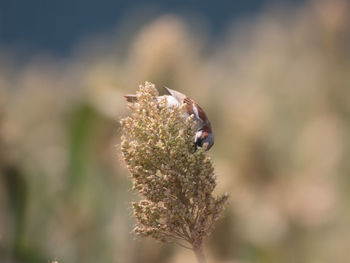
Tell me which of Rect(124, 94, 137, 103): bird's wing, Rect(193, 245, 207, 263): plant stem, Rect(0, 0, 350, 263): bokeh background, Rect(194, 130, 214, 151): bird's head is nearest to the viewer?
Rect(193, 245, 207, 263): plant stem

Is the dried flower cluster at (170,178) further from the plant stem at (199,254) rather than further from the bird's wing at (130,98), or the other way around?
the bird's wing at (130,98)

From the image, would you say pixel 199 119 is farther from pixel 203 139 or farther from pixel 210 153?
pixel 210 153

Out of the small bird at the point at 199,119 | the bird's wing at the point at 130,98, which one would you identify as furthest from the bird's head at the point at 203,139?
the bird's wing at the point at 130,98

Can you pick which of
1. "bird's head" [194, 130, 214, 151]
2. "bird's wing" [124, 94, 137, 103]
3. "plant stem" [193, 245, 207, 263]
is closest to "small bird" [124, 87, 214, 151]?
"bird's head" [194, 130, 214, 151]

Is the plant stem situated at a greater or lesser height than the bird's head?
lesser

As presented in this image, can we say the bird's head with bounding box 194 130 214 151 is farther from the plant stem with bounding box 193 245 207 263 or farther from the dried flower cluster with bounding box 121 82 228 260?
the plant stem with bounding box 193 245 207 263

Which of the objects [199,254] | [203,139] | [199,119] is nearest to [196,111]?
[199,119]

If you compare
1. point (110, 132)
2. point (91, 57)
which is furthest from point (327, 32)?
point (91, 57)
